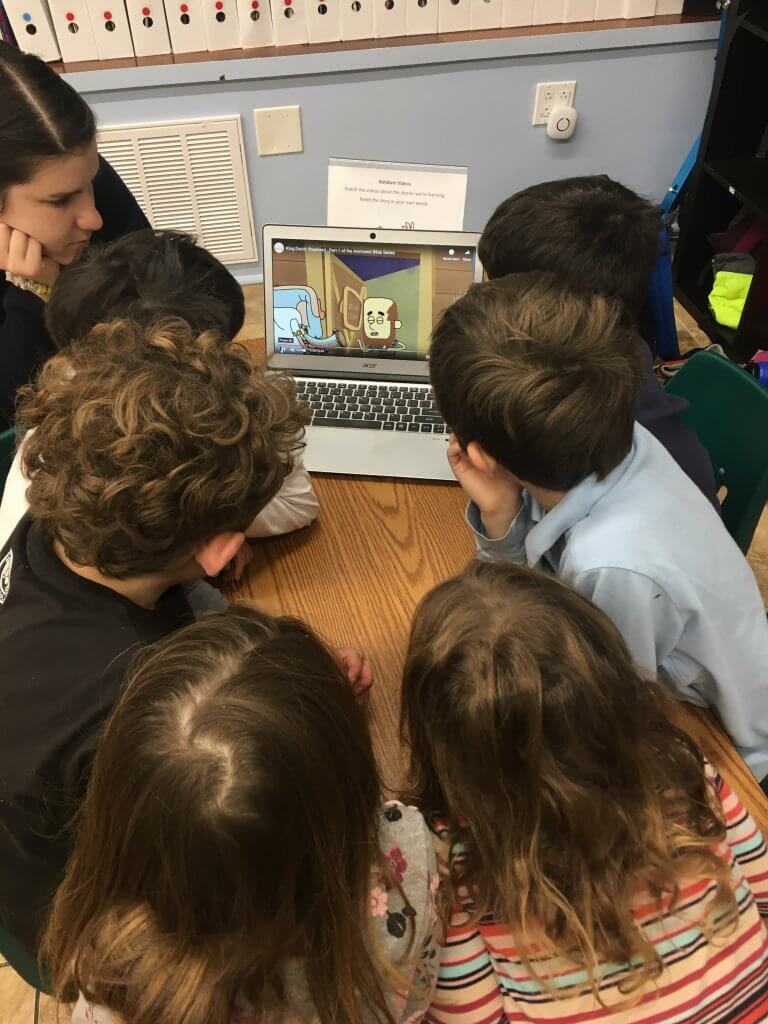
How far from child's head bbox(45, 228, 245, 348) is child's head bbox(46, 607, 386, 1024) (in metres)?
0.51

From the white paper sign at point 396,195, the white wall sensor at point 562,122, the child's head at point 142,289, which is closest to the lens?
the child's head at point 142,289

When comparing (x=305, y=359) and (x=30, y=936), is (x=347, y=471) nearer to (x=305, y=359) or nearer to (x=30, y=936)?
(x=305, y=359)

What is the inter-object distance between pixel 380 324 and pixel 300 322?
0.14m

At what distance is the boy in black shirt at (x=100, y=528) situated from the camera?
0.70 metres

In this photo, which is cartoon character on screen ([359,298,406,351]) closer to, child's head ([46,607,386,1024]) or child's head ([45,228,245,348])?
child's head ([45,228,245,348])

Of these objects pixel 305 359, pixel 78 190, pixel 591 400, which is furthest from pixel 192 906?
pixel 78 190

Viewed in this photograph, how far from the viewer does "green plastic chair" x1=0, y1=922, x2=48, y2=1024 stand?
2.51 ft

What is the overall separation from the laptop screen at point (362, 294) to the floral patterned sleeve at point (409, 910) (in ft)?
2.51

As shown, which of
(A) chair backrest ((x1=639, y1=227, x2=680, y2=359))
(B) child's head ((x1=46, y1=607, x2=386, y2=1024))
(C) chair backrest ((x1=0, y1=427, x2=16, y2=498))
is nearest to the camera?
(B) child's head ((x1=46, y1=607, x2=386, y2=1024))

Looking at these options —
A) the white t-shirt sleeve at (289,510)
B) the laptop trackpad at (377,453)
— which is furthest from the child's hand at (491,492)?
the white t-shirt sleeve at (289,510)

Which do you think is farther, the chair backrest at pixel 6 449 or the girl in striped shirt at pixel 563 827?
the chair backrest at pixel 6 449

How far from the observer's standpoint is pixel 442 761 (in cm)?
66

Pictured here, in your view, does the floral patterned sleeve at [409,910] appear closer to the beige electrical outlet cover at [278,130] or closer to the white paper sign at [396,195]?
the white paper sign at [396,195]

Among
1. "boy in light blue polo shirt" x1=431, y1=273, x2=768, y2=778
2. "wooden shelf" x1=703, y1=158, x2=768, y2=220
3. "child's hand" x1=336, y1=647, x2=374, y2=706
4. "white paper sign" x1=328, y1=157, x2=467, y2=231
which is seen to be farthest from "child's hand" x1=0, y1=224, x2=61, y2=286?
"wooden shelf" x1=703, y1=158, x2=768, y2=220
